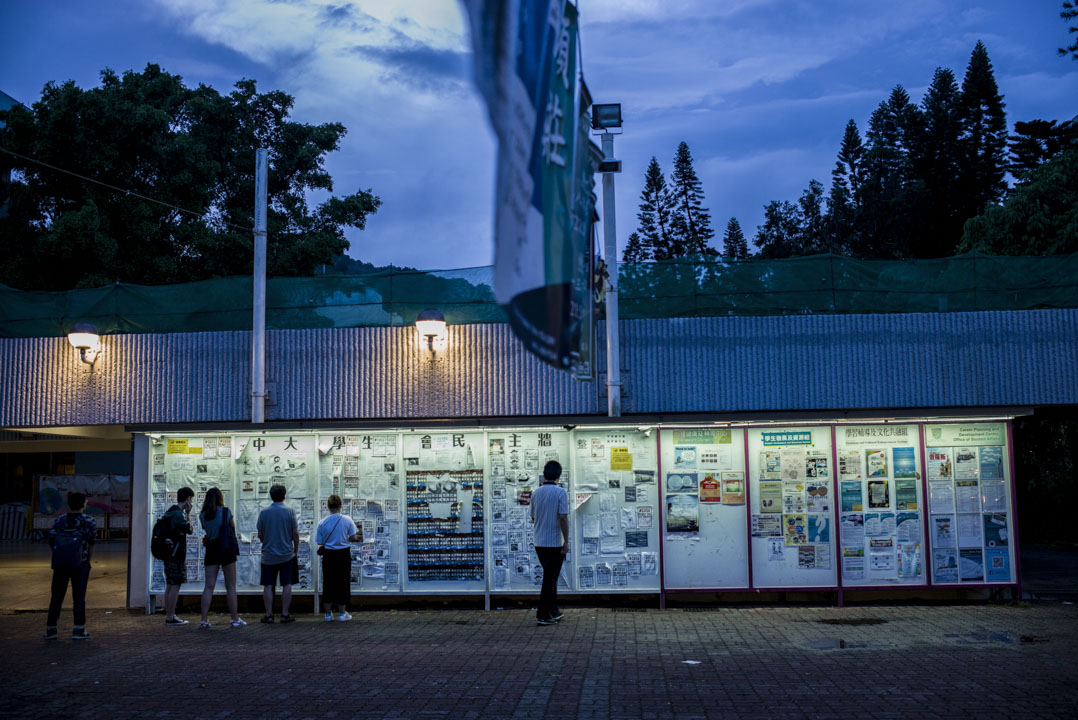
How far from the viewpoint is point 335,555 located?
11.3 m

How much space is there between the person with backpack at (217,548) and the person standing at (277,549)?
34 centimetres

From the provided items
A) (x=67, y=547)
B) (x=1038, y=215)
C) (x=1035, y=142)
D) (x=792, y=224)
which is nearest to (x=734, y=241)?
(x=792, y=224)

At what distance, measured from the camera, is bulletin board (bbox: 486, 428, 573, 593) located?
1219 centimetres

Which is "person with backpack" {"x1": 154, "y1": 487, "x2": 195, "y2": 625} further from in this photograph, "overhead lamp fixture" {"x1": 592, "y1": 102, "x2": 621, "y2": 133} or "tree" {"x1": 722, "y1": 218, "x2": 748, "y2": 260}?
"tree" {"x1": 722, "y1": 218, "x2": 748, "y2": 260}

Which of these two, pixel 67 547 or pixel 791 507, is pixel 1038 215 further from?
pixel 67 547

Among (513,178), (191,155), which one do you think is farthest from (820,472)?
(191,155)

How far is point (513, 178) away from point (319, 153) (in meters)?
27.1

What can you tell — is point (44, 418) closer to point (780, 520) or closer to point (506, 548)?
point (506, 548)

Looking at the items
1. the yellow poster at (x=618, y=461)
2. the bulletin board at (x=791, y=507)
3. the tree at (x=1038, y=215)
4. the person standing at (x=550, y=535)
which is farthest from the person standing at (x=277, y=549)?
the tree at (x=1038, y=215)

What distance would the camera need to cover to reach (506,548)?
12250 mm

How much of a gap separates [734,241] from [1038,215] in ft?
165

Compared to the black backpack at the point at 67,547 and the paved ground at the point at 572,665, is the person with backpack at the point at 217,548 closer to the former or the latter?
the paved ground at the point at 572,665

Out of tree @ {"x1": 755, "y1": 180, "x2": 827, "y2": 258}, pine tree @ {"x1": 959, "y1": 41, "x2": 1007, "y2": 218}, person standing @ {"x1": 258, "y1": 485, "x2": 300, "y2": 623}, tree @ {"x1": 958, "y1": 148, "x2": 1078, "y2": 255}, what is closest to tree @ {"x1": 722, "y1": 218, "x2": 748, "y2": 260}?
tree @ {"x1": 755, "y1": 180, "x2": 827, "y2": 258}

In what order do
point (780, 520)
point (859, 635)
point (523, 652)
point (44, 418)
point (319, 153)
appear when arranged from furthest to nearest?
point (319, 153), point (44, 418), point (780, 520), point (859, 635), point (523, 652)
